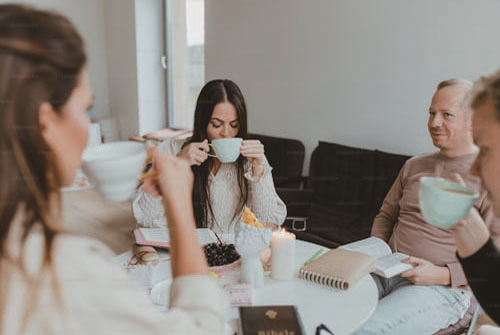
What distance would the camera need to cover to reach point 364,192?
285 cm

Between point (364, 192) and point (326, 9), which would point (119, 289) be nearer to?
point (364, 192)

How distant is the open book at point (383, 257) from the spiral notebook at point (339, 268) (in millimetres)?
43

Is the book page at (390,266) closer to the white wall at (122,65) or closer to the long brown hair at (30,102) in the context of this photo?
the long brown hair at (30,102)

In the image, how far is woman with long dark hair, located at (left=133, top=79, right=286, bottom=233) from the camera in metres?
1.99

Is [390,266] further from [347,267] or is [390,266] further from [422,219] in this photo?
[422,219]

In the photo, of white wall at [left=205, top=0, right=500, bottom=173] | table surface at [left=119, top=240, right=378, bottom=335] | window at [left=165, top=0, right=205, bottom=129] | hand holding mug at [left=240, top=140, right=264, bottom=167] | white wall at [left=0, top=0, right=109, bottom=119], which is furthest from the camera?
white wall at [left=0, top=0, right=109, bottom=119]

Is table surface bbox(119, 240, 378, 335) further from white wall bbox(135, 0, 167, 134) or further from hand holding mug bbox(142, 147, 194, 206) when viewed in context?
white wall bbox(135, 0, 167, 134)

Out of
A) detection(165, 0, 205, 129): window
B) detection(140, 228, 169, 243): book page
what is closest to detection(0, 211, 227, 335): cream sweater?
detection(140, 228, 169, 243): book page

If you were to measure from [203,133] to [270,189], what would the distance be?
0.40 m

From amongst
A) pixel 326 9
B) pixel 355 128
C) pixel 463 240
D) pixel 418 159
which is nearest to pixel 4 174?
pixel 463 240

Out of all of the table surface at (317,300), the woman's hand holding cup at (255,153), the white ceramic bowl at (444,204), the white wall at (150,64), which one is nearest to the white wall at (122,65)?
the white wall at (150,64)

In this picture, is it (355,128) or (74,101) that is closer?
(74,101)

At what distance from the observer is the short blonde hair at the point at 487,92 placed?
1022mm

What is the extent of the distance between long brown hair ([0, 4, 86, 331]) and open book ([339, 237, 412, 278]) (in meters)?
1.08
